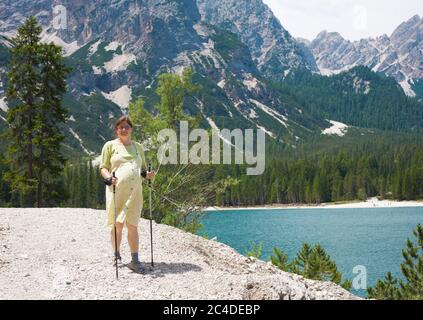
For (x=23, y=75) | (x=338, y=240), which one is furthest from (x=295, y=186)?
(x=23, y=75)

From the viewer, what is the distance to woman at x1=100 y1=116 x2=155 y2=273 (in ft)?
38.4

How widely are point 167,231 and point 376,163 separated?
17994 centimetres

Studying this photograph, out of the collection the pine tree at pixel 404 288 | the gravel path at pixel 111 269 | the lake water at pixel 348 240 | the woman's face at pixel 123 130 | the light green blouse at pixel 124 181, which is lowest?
the lake water at pixel 348 240

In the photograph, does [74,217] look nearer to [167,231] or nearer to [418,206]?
[167,231]

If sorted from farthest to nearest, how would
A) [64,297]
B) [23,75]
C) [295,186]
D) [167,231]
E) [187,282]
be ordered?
[295,186], [23,75], [167,231], [187,282], [64,297]

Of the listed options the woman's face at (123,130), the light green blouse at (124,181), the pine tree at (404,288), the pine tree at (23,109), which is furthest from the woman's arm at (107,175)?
the pine tree at (23,109)

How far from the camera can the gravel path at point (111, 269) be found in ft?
35.9

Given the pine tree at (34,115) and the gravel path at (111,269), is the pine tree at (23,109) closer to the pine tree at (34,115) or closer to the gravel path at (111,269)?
the pine tree at (34,115)

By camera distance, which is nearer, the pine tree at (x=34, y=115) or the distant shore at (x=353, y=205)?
the pine tree at (x=34, y=115)

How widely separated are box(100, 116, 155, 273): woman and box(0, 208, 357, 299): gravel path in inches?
35.7

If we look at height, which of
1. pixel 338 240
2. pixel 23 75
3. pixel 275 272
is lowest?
pixel 338 240

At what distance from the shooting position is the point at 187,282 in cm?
1159

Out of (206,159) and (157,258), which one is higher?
(206,159)

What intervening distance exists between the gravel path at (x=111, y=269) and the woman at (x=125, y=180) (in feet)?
2.97
